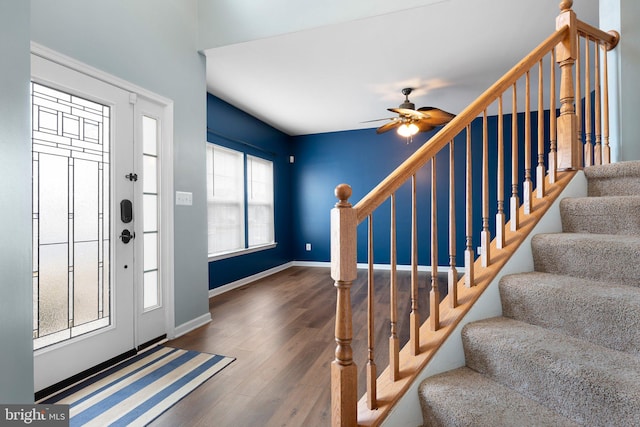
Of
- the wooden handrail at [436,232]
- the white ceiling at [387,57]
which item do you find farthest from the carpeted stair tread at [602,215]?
the white ceiling at [387,57]

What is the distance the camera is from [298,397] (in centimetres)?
179

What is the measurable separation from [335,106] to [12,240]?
4.16 meters

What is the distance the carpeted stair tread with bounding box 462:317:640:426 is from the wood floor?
2.75ft

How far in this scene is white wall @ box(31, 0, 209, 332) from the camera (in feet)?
6.60

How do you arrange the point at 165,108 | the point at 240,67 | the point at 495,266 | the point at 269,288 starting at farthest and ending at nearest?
the point at 269,288
the point at 240,67
the point at 165,108
the point at 495,266

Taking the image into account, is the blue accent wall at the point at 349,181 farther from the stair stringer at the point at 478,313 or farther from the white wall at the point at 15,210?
the stair stringer at the point at 478,313

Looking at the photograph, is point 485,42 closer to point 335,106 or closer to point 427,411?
point 335,106

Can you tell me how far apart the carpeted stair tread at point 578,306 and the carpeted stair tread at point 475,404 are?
0.34 m

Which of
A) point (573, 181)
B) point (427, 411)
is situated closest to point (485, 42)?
point (573, 181)

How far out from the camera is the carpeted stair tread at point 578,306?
1.12 meters

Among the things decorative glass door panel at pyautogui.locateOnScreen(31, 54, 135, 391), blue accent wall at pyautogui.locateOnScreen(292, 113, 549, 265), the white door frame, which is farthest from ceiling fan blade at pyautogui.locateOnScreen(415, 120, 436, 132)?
decorative glass door panel at pyautogui.locateOnScreen(31, 54, 135, 391)

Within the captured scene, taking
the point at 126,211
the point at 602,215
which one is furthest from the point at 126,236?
the point at 602,215

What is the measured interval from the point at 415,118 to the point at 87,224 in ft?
10.6

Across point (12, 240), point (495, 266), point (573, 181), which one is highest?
point (573, 181)
